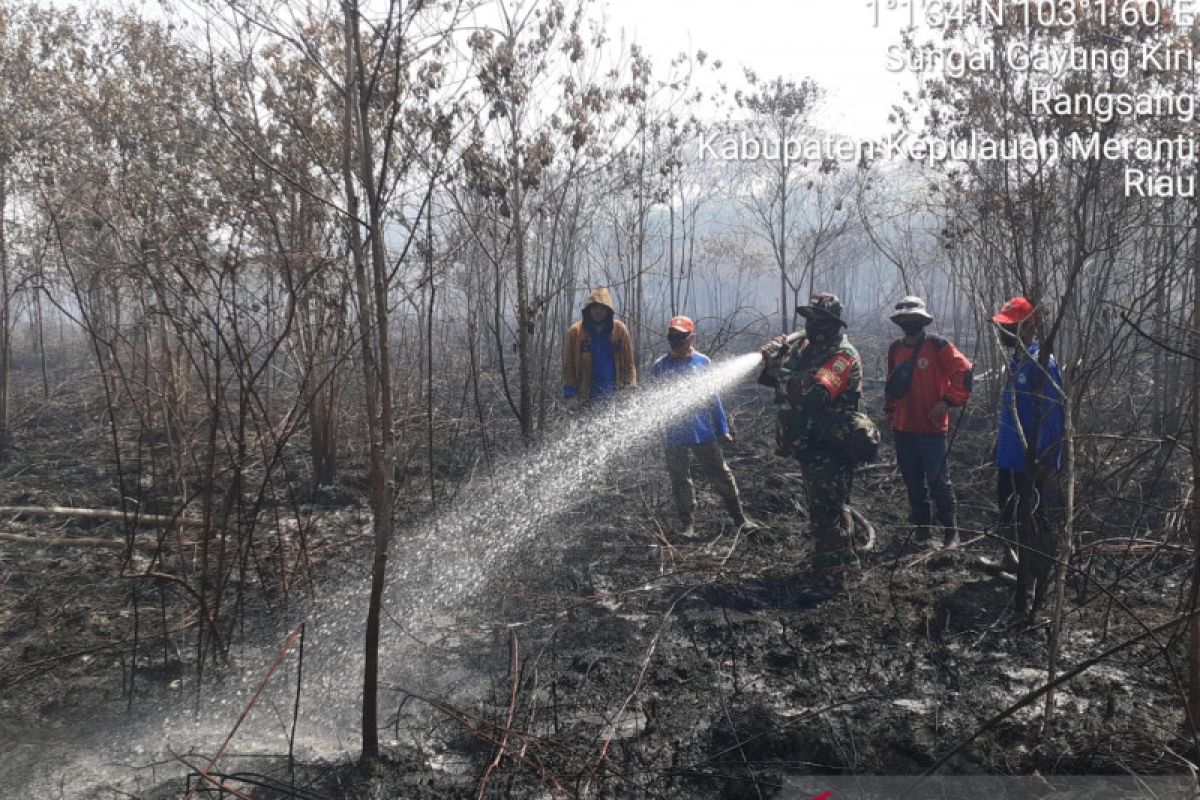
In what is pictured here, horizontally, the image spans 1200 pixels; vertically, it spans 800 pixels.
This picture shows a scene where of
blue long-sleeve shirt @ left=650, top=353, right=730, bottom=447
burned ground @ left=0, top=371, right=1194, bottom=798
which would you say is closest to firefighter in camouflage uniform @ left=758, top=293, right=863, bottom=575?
burned ground @ left=0, top=371, right=1194, bottom=798

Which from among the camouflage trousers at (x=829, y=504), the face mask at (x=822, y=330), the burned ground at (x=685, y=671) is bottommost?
the burned ground at (x=685, y=671)

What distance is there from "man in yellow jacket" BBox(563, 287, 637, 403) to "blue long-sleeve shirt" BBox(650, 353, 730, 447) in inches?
14.2

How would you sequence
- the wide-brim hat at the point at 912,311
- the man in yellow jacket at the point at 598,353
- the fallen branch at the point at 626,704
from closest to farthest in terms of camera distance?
the fallen branch at the point at 626,704 → the wide-brim hat at the point at 912,311 → the man in yellow jacket at the point at 598,353

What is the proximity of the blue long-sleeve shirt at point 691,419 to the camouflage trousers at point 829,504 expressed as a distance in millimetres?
871

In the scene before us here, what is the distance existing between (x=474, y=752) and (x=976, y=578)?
→ 9.79 feet

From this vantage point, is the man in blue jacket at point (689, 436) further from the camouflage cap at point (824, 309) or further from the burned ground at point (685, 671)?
the camouflage cap at point (824, 309)

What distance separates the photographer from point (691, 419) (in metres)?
4.85

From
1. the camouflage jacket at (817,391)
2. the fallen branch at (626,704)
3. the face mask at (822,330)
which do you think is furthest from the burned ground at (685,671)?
the face mask at (822,330)

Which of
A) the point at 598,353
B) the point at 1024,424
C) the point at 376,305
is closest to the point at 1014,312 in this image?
the point at 1024,424

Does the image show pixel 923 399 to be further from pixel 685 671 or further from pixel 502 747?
pixel 502 747

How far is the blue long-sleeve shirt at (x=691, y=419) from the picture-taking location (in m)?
4.85

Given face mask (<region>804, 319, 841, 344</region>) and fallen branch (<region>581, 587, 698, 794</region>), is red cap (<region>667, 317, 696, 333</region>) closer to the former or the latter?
face mask (<region>804, 319, 841, 344</region>)

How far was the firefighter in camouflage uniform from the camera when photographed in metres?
3.93

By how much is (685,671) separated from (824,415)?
159cm
